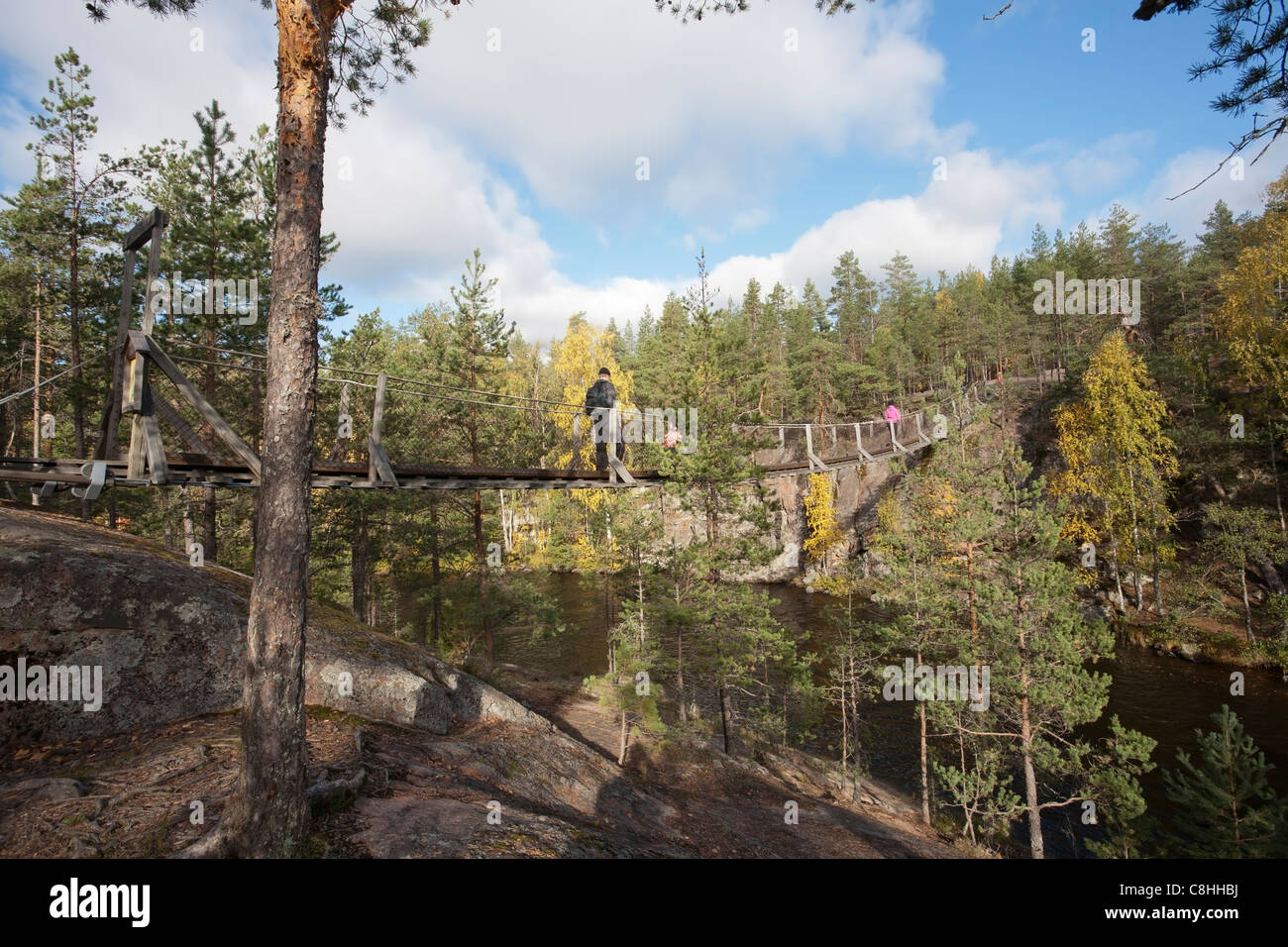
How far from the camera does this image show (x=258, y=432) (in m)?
12.4

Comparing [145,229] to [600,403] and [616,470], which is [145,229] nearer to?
[600,403]

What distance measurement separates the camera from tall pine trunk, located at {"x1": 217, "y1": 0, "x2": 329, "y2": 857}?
9.89 feet

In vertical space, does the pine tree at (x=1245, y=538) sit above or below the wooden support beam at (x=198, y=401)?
below

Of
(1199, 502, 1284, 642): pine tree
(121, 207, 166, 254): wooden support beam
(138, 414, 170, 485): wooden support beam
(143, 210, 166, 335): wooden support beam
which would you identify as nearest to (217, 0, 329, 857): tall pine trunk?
(143, 210, 166, 335): wooden support beam

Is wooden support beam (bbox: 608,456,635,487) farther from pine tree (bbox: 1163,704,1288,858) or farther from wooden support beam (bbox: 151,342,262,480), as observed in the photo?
pine tree (bbox: 1163,704,1288,858)

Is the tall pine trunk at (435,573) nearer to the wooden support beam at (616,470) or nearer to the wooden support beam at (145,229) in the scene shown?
the wooden support beam at (616,470)

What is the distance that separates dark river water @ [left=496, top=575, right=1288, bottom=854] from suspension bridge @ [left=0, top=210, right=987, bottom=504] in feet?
23.6

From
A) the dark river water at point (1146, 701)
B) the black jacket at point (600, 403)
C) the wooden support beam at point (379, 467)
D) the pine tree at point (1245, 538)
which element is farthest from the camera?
the pine tree at point (1245, 538)

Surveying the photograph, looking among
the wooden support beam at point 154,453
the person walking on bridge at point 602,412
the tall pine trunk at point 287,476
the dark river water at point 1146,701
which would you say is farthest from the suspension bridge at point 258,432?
the dark river water at point 1146,701

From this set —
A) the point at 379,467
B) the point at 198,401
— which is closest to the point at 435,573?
the point at 379,467

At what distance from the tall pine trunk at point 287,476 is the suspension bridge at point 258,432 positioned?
4.65 ft

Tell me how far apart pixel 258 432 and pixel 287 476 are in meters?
11.3

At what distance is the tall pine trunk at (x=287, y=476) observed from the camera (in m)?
3.01
